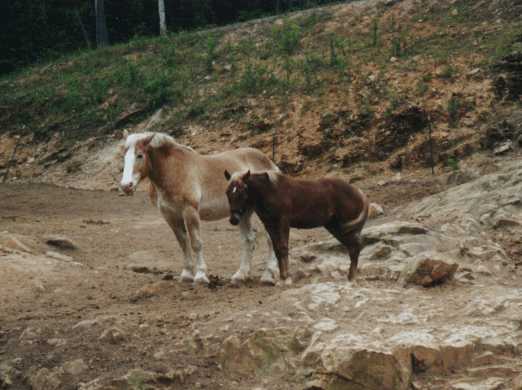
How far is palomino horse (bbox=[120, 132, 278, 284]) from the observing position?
966 centimetres

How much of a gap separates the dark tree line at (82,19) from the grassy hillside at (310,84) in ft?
26.8

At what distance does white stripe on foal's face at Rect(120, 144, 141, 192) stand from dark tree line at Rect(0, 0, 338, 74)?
109ft

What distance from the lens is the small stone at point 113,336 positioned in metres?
7.76

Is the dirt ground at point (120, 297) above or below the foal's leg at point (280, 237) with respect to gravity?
below

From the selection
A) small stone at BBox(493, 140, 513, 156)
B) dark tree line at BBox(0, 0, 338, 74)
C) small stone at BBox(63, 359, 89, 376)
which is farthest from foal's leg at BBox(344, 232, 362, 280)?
dark tree line at BBox(0, 0, 338, 74)

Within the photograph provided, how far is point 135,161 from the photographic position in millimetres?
9445

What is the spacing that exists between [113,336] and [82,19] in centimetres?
4338

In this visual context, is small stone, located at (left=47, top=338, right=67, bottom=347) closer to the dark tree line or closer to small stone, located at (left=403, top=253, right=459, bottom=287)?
small stone, located at (left=403, top=253, right=459, bottom=287)

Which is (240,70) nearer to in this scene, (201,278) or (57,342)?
(201,278)

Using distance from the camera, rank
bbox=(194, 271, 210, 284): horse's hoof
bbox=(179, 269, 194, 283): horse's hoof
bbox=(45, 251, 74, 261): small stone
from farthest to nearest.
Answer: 1. bbox=(45, 251, 74, 261): small stone
2. bbox=(179, 269, 194, 283): horse's hoof
3. bbox=(194, 271, 210, 284): horse's hoof

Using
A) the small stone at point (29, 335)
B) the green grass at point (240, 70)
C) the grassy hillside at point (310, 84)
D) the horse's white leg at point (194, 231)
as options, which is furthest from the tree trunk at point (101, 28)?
the small stone at point (29, 335)

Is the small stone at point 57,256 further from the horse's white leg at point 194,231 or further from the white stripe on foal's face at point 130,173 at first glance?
the white stripe on foal's face at point 130,173

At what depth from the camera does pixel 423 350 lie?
22.5 ft

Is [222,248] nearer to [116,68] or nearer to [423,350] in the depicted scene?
[423,350]
